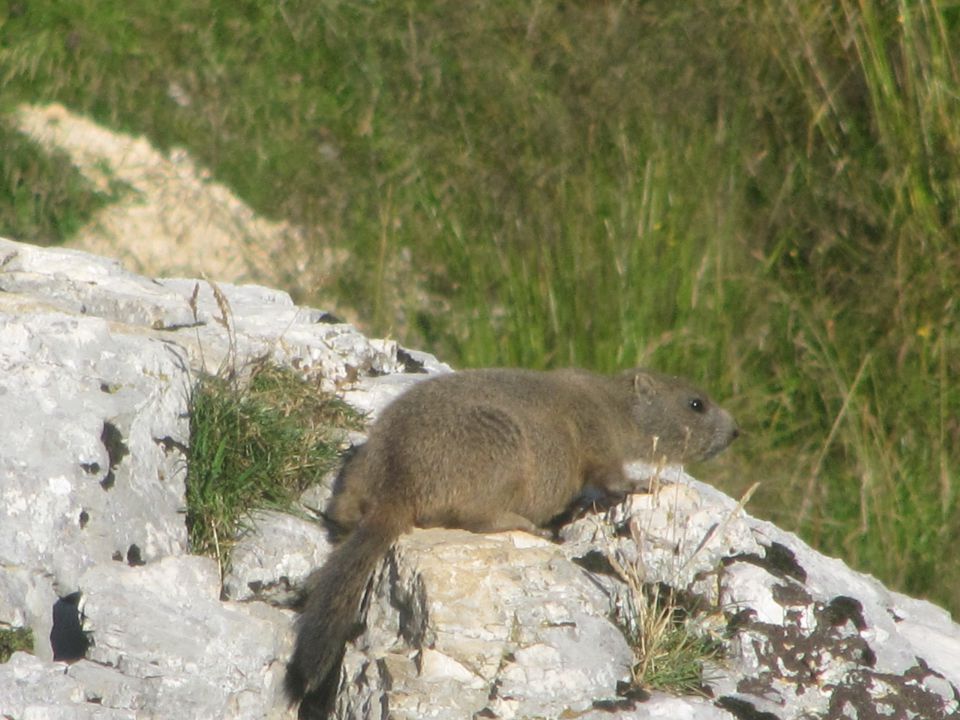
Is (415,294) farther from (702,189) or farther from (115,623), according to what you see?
(115,623)

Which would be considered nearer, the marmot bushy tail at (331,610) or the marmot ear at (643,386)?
the marmot bushy tail at (331,610)

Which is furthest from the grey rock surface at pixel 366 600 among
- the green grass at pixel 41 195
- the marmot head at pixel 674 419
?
the green grass at pixel 41 195

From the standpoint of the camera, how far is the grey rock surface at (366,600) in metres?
3.59

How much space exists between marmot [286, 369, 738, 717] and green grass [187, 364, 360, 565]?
0.52ft

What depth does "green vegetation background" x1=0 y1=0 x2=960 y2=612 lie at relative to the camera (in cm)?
673

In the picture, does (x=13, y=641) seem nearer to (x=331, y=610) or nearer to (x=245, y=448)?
(x=331, y=610)

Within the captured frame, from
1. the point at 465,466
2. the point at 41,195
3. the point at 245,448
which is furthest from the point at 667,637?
the point at 41,195

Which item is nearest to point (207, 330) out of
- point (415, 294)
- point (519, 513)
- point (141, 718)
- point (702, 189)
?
point (519, 513)

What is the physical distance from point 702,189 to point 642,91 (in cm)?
69

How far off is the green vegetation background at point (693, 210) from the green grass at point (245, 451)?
220cm

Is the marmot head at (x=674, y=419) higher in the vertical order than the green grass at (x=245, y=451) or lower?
lower

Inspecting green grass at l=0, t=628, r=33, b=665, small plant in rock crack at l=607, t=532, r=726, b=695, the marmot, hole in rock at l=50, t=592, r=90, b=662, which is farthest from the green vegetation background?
green grass at l=0, t=628, r=33, b=665

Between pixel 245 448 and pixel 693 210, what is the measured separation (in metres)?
3.38

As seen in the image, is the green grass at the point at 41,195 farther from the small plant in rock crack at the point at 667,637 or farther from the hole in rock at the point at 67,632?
the small plant in rock crack at the point at 667,637
